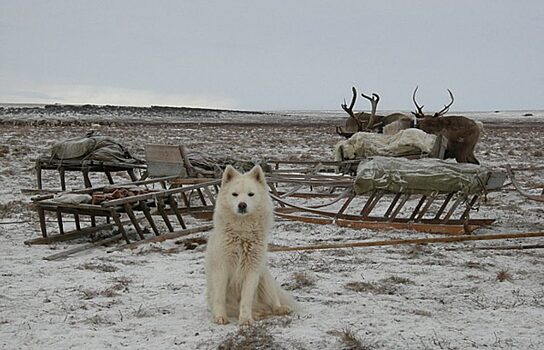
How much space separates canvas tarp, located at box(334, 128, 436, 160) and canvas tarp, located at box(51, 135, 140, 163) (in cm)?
514

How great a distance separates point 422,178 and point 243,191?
185 inches

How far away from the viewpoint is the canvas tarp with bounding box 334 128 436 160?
47.4ft

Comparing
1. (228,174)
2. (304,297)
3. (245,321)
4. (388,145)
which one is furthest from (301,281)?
(388,145)

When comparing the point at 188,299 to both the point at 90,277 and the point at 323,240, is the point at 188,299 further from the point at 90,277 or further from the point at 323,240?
the point at 323,240

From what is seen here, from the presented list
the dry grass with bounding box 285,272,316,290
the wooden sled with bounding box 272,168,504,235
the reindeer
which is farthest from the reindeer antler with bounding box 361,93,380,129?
the dry grass with bounding box 285,272,316,290

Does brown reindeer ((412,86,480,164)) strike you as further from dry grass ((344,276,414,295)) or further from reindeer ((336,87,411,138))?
dry grass ((344,276,414,295))

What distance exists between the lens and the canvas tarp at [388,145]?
14445mm

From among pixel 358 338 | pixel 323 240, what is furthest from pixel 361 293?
pixel 323 240

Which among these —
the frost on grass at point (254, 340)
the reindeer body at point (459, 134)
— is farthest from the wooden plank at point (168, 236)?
the reindeer body at point (459, 134)

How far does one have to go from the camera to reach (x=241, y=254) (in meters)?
5.58

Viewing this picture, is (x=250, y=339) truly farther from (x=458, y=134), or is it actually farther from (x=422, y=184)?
(x=458, y=134)

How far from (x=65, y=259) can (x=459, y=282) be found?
14.7 ft

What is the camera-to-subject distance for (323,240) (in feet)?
30.3

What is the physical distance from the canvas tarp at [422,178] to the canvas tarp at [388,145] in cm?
453
